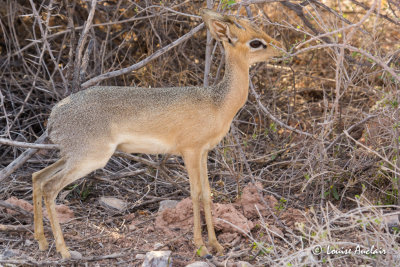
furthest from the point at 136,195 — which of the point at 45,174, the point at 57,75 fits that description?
the point at 57,75

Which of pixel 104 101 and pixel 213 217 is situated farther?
pixel 213 217

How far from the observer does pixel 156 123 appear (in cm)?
523

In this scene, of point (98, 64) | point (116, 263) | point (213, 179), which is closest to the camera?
point (116, 263)

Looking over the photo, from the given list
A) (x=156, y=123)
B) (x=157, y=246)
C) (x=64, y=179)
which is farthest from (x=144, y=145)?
(x=157, y=246)

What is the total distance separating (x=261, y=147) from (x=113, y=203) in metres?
2.06

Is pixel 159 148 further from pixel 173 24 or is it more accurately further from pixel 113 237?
pixel 173 24

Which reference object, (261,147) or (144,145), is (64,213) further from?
(261,147)

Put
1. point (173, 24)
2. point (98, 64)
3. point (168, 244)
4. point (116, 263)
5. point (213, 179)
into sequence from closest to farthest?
point (116, 263)
point (168, 244)
point (213, 179)
point (98, 64)
point (173, 24)

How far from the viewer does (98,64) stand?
7430mm

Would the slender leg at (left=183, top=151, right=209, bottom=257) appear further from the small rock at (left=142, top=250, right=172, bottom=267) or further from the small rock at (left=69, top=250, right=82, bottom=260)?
the small rock at (left=69, top=250, right=82, bottom=260)

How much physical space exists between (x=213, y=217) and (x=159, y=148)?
0.88m

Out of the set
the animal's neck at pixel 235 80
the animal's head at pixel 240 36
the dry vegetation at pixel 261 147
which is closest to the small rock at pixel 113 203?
the dry vegetation at pixel 261 147

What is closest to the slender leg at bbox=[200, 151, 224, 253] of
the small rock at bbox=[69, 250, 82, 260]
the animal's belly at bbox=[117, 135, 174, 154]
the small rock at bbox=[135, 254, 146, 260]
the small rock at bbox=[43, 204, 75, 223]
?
the animal's belly at bbox=[117, 135, 174, 154]

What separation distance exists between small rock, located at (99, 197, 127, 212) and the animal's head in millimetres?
2102
